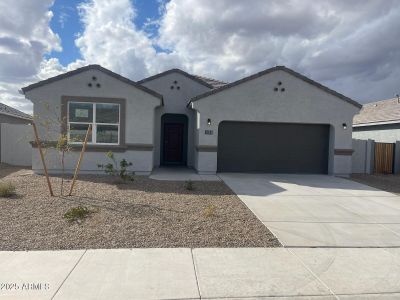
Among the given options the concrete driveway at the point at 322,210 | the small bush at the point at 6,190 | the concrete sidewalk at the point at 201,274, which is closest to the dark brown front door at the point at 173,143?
the concrete driveway at the point at 322,210

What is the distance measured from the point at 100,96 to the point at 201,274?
10180mm

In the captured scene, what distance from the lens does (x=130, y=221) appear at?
22.4 ft

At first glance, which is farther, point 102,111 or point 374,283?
point 102,111

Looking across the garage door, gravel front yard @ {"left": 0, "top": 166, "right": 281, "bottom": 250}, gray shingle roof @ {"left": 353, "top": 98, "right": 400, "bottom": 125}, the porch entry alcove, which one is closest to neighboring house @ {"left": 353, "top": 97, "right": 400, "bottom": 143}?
gray shingle roof @ {"left": 353, "top": 98, "right": 400, "bottom": 125}

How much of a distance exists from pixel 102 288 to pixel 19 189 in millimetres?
6892

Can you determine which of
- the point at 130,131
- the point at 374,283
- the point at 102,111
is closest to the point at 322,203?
the point at 374,283

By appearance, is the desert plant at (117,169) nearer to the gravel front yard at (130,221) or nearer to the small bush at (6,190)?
the gravel front yard at (130,221)

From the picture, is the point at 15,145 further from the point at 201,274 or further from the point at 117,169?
the point at 201,274

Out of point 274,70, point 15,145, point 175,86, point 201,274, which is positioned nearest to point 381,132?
point 274,70

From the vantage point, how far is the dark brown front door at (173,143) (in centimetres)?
1728

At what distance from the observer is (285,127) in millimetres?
14969

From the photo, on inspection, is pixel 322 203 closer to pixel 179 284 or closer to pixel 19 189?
pixel 179 284

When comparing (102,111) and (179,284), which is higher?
(102,111)

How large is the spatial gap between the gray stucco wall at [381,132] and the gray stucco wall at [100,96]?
14.4m
